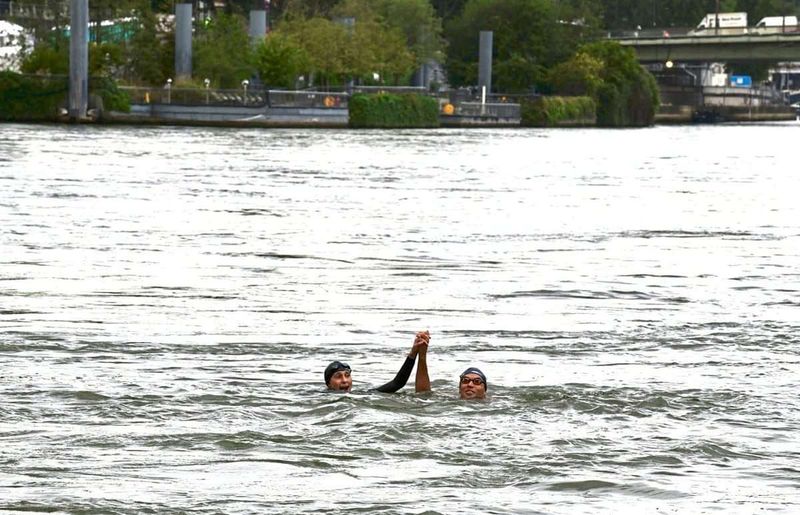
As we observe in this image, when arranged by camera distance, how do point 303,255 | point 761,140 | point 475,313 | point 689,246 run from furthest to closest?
1. point 761,140
2. point 689,246
3. point 303,255
4. point 475,313

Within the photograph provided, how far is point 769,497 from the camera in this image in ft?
42.5

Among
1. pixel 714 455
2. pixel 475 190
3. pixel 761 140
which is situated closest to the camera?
pixel 714 455

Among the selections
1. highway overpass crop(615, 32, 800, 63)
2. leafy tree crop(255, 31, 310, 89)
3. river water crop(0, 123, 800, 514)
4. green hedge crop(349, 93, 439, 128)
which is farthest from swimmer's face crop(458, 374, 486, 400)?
highway overpass crop(615, 32, 800, 63)

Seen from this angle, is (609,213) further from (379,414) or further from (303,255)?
(379,414)

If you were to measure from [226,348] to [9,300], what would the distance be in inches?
176

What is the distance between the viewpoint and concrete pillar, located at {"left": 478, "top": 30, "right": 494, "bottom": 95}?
457ft

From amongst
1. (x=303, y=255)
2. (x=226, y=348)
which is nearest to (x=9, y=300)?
(x=226, y=348)

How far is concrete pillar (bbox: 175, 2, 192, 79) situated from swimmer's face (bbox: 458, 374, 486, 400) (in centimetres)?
9496

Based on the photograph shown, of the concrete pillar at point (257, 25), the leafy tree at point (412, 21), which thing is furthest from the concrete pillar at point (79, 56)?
the leafy tree at point (412, 21)

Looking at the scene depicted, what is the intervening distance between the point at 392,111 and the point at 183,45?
1344 cm

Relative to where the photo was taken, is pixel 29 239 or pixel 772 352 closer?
pixel 772 352

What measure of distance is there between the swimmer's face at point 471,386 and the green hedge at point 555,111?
12216cm

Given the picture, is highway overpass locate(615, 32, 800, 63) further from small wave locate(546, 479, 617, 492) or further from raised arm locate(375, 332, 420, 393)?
small wave locate(546, 479, 617, 492)

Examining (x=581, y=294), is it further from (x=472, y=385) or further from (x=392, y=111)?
(x=392, y=111)
